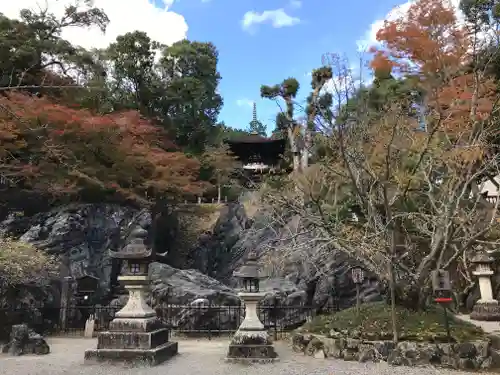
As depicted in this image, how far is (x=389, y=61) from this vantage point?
584 inches

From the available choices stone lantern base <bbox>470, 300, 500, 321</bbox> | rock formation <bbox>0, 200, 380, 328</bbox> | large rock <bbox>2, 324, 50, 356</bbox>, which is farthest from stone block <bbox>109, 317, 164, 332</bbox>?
stone lantern base <bbox>470, 300, 500, 321</bbox>

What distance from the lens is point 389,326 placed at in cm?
844

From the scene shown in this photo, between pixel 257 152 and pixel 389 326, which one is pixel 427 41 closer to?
pixel 389 326

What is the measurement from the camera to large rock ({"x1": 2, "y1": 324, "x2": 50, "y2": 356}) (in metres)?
9.61

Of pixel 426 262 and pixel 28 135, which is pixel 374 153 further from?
pixel 28 135

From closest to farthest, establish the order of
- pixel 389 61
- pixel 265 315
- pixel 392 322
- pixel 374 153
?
pixel 392 322, pixel 374 153, pixel 265 315, pixel 389 61

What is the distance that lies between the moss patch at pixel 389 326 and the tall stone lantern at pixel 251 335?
4.37ft

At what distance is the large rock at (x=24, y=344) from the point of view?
9.61 metres

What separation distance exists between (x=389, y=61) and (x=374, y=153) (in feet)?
16.2

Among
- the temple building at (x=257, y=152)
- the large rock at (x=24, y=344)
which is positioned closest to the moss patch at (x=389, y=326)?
the large rock at (x=24, y=344)

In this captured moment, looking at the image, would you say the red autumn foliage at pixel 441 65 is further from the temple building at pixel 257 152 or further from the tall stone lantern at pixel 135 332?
the temple building at pixel 257 152

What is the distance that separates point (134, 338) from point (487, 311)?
36.2ft

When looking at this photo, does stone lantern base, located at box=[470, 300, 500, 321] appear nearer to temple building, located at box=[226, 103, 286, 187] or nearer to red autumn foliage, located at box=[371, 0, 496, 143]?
red autumn foliage, located at box=[371, 0, 496, 143]

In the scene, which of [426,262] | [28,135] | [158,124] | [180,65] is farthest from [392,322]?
[180,65]
